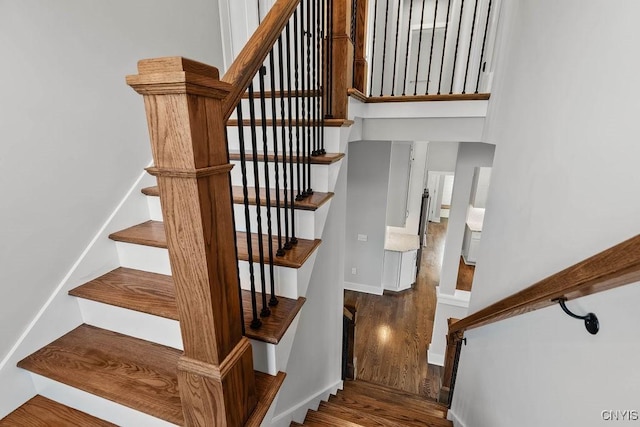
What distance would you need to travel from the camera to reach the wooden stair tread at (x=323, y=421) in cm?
175

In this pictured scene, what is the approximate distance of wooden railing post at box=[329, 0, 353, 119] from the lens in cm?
164

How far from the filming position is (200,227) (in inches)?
27.0

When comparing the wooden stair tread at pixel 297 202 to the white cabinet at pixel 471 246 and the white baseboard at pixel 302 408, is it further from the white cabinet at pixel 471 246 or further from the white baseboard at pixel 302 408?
the white cabinet at pixel 471 246

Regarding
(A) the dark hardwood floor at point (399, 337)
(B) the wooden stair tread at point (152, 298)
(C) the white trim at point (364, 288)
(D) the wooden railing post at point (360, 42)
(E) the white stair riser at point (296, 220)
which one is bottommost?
(A) the dark hardwood floor at point (399, 337)

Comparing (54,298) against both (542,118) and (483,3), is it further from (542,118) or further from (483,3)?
(483,3)

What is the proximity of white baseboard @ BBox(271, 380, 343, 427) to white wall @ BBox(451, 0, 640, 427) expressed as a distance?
1.03 metres

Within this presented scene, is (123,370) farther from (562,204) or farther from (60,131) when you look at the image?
(562,204)

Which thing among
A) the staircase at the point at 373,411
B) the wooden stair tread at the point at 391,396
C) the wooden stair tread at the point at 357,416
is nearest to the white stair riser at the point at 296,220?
the staircase at the point at 373,411

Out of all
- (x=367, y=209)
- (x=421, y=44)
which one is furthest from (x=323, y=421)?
(x=421, y=44)

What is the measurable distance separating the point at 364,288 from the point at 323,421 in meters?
3.69

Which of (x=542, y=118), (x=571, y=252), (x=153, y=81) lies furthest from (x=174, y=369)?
(x=542, y=118)

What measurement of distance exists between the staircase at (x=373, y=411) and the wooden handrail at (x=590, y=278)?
1291 mm

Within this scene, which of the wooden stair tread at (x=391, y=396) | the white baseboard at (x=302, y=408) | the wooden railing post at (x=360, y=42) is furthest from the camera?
the wooden stair tread at (x=391, y=396)

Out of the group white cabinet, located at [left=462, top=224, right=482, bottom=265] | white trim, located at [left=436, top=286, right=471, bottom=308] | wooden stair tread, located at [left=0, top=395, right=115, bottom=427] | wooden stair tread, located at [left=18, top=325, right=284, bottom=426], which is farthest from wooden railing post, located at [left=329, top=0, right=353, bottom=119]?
white cabinet, located at [left=462, top=224, right=482, bottom=265]
